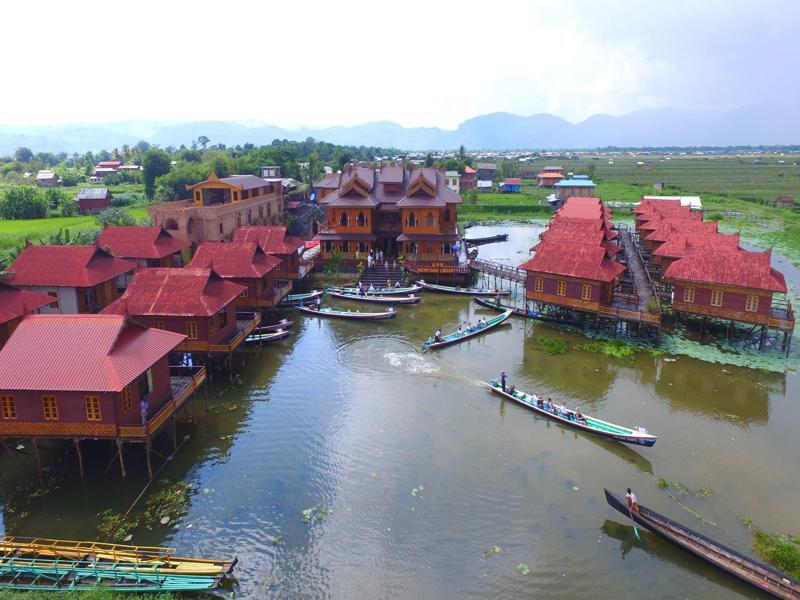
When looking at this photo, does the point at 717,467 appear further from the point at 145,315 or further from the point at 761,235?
the point at 761,235

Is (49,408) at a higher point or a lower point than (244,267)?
lower

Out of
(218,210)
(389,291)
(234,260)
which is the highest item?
(218,210)

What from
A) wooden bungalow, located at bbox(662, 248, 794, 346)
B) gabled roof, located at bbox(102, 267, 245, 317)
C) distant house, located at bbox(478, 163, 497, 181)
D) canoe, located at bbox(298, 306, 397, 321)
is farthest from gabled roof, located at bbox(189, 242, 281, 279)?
distant house, located at bbox(478, 163, 497, 181)

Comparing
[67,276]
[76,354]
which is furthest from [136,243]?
[76,354]

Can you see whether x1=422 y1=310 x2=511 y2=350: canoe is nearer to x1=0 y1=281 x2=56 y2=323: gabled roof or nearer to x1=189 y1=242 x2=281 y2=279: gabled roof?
x1=189 y1=242 x2=281 y2=279: gabled roof

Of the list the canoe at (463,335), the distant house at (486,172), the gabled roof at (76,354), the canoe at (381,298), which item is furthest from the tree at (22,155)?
the gabled roof at (76,354)

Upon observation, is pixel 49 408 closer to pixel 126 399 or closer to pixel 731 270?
pixel 126 399

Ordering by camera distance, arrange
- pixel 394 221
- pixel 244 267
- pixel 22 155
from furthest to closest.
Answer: pixel 22 155 → pixel 394 221 → pixel 244 267
